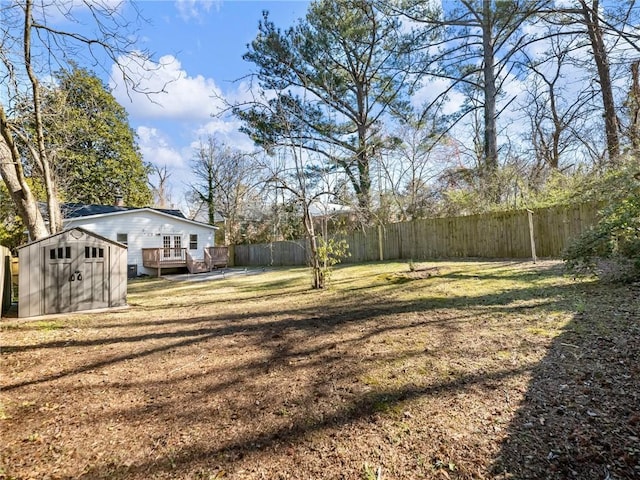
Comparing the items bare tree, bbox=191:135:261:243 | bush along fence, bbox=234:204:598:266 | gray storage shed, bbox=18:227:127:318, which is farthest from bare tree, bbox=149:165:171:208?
gray storage shed, bbox=18:227:127:318

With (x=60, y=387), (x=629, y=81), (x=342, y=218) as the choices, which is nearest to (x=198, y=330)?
(x=60, y=387)

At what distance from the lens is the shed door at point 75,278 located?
5.47m

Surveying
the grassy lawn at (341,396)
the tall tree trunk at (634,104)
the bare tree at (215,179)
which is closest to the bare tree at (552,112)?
the tall tree trunk at (634,104)

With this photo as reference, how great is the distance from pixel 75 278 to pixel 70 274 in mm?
100

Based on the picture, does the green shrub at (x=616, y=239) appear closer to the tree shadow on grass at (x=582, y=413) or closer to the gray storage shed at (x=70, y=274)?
the tree shadow on grass at (x=582, y=413)

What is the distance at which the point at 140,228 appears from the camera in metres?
16.6

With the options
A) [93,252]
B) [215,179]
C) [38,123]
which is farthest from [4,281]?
[215,179]

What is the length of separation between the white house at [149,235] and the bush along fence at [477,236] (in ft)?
16.3

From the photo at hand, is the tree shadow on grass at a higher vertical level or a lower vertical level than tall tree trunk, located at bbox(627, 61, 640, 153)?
lower

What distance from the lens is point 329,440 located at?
6.39 ft

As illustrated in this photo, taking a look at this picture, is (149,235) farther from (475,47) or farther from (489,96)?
(475,47)

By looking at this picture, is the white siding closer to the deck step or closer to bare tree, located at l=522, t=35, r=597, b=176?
the deck step

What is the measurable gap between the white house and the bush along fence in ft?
16.3

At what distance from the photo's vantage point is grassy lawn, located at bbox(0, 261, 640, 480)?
1769mm
